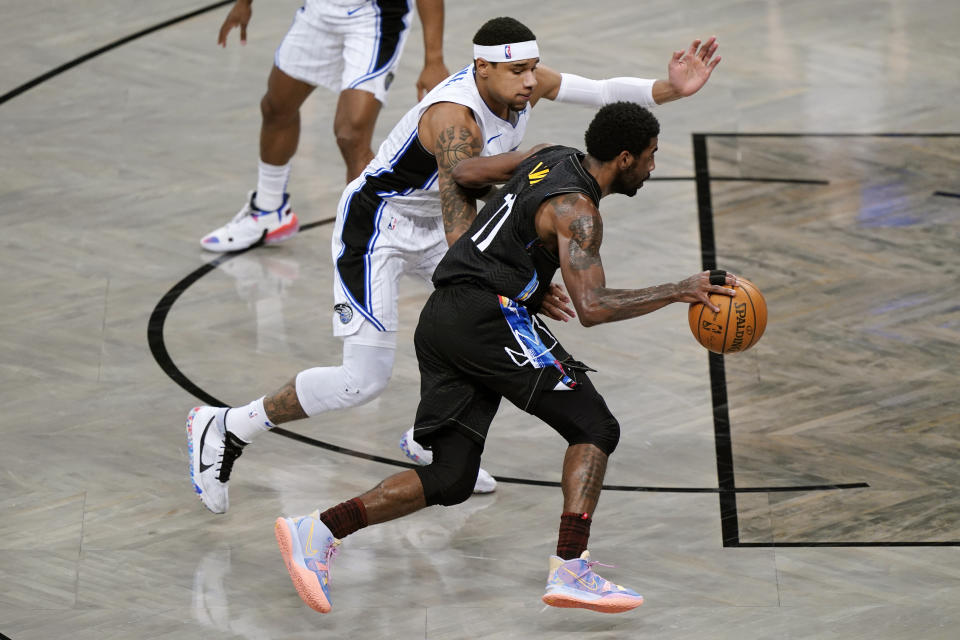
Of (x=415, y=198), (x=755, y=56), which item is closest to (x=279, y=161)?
(x=415, y=198)

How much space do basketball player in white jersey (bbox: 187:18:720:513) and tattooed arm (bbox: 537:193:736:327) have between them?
0.60 m

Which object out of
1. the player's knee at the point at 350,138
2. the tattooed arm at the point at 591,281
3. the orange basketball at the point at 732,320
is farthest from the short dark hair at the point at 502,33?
the player's knee at the point at 350,138

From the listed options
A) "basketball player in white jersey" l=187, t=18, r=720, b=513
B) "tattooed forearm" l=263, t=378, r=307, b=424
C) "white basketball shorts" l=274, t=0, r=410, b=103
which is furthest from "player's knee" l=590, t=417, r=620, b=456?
"white basketball shorts" l=274, t=0, r=410, b=103

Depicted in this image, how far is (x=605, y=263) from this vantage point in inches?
309

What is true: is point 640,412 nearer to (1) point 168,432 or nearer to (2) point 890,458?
(2) point 890,458

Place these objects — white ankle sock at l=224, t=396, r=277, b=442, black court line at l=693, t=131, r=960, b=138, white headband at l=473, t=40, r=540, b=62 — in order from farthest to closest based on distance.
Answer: black court line at l=693, t=131, r=960, b=138
white ankle sock at l=224, t=396, r=277, b=442
white headband at l=473, t=40, r=540, b=62

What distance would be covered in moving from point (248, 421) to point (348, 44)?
8.65 feet

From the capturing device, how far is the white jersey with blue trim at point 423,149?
5.45 metres

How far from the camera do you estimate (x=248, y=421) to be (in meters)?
5.69

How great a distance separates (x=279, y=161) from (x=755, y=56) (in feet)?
12.6

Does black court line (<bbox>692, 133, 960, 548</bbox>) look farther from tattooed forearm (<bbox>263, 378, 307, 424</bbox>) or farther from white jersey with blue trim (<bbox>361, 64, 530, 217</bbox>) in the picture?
tattooed forearm (<bbox>263, 378, 307, 424</bbox>)

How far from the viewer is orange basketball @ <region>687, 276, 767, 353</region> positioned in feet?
16.3

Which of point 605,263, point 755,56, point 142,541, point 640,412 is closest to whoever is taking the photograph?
point 142,541

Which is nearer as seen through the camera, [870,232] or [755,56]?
[870,232]
